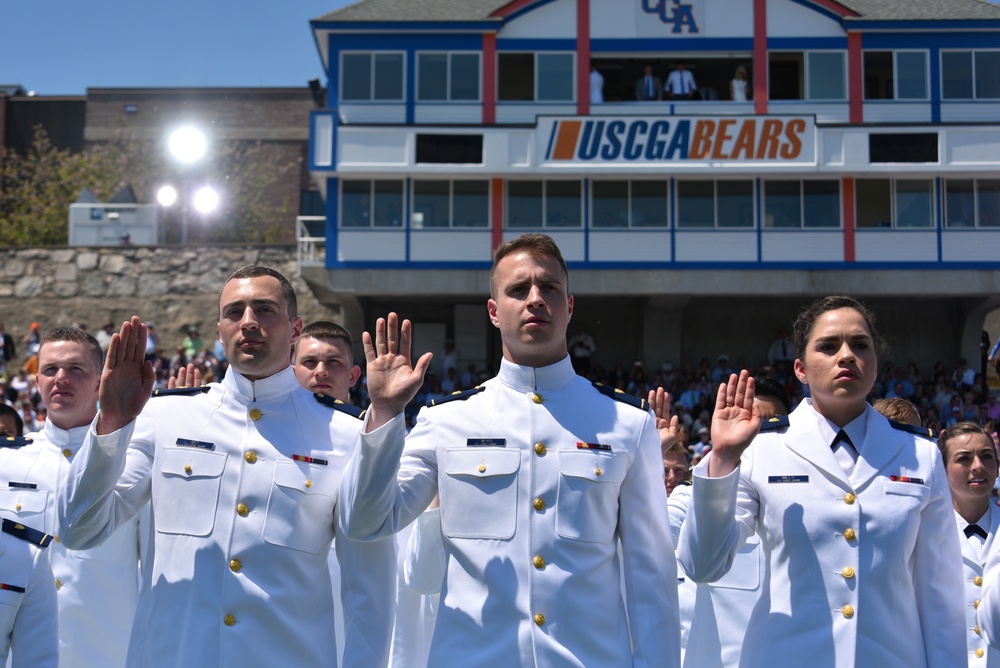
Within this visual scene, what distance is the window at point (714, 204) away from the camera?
111ft

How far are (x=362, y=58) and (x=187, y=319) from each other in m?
9.25

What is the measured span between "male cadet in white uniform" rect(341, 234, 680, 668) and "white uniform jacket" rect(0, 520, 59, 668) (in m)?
1.50

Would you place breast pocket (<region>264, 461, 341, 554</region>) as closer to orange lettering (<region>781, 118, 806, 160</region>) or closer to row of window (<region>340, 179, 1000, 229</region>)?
row of window (<region>340, 179, 1000, 229</region>)

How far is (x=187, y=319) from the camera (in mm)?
36719

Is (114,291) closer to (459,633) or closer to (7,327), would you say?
(7,327)

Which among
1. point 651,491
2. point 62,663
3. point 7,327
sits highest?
point 7,327

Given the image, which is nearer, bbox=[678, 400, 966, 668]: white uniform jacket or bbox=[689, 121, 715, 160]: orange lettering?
bbox=[678, 400, 966, 668]: white uniform jacket

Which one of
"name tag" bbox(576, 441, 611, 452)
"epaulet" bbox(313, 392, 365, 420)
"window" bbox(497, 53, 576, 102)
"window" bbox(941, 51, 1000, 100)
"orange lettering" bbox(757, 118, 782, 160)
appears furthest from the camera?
"window" bbox(497, 53, 576, 102)

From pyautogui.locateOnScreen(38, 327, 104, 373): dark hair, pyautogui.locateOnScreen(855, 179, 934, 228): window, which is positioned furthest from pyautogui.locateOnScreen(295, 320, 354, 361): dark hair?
pyautogui.locateOnScreen(855, 179, 934, 228): window

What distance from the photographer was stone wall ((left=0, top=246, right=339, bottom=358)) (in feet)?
122

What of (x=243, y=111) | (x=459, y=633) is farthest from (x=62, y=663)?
(x=243, y=111)

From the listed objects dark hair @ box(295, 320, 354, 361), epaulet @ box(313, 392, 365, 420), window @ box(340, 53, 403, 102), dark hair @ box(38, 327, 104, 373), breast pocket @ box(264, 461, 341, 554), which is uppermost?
window @ box(340, 53, 403, 102)

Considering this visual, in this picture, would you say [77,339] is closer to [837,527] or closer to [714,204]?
[837,527]

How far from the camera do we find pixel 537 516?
4586 millimetres
